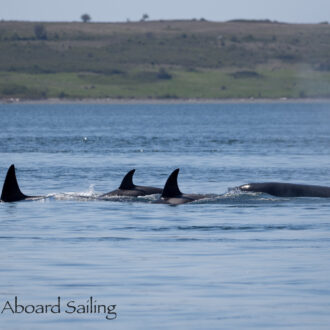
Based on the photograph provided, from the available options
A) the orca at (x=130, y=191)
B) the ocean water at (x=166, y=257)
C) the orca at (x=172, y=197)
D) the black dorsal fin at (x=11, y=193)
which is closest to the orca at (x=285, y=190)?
the ocean water at (x=166, y=257)

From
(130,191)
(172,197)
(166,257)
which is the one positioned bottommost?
(166,257)

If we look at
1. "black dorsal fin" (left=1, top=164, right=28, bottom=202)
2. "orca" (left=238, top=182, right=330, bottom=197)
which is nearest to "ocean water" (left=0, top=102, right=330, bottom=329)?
"orca" (left=238, top=182, right=330, bottom=197)

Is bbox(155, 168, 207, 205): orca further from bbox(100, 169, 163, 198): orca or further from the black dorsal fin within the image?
the black dorsal fin

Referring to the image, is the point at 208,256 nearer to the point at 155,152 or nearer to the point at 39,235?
the point at 39,235

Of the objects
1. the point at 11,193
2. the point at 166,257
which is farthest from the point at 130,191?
the point at 166,257

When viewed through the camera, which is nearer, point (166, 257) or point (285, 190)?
point (166, 257)

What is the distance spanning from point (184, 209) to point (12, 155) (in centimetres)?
2747

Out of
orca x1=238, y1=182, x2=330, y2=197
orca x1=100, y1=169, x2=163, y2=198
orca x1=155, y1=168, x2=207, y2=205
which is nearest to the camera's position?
orca x1=155, y1=168, x2=207, y2=205

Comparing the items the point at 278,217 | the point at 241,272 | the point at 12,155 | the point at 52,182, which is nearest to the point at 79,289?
the point at 241,272

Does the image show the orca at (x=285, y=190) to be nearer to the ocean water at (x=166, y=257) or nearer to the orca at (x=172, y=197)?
the ocean water at (x=166, y=257)

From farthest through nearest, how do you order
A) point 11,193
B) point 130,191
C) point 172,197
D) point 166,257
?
point 130,191, point 11,193, point 172,197, point 166,257

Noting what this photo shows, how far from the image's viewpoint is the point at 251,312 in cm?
1517

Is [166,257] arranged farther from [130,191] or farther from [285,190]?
[285,190]

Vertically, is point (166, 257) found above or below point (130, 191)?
below
